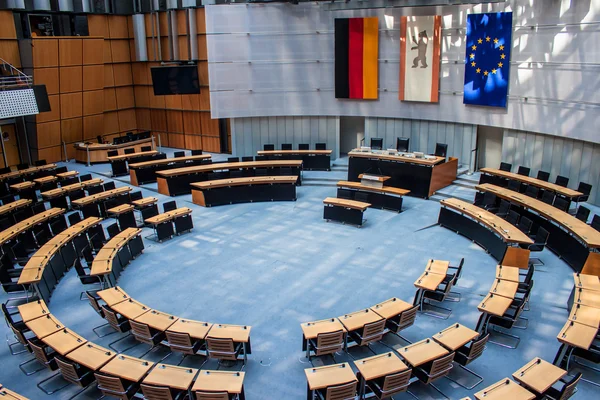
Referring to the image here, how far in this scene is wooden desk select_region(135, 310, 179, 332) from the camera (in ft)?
26.7

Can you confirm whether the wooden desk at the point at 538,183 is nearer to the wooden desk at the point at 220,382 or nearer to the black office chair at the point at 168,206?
the black office chair at the point at 168,206

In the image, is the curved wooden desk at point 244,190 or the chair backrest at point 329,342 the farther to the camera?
the curved wooden desk at point 244,190

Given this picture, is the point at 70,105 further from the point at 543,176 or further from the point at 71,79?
the point at 543,176

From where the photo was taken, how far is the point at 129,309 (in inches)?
340

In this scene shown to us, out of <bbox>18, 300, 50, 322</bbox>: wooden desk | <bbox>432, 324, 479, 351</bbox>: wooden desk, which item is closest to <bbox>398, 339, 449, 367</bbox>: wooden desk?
<bbox>432, 324, 479, 351</bbox>: wooden desk

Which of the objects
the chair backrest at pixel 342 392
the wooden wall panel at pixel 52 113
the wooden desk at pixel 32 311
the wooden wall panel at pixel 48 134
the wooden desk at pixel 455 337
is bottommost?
the chair backrest at pixel 342 392

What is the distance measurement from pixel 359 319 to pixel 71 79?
57.4 ft

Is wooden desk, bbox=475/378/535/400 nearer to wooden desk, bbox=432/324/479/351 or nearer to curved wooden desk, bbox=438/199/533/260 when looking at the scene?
wooden desk, bbox=432/324/479/351

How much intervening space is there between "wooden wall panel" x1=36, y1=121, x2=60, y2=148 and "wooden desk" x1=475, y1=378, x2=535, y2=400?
19626 millimetres

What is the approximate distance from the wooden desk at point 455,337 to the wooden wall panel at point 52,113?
18.4m

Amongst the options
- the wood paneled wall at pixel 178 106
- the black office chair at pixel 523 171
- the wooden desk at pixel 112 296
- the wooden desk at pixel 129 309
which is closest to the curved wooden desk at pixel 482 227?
the black office chair at pixel 523 171

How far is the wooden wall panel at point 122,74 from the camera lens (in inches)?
912

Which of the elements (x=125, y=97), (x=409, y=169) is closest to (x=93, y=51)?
(x=125, y=97)

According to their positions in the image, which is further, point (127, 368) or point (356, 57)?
point (356, 57)
